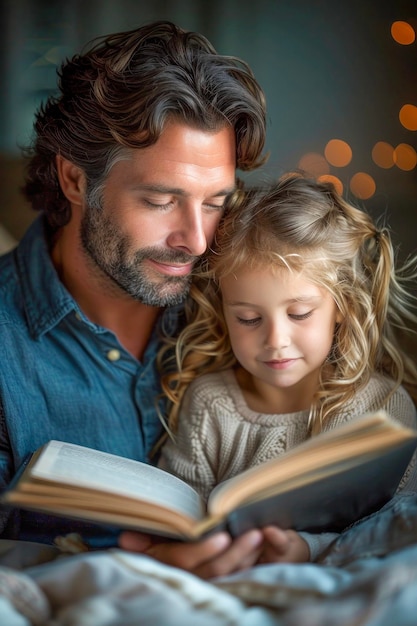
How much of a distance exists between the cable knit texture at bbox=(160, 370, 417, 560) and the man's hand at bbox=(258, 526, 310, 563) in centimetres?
30

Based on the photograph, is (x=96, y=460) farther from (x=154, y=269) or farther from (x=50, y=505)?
(x=154, y=269)

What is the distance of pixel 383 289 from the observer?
162 centimetres

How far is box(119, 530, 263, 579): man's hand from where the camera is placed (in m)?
1.12

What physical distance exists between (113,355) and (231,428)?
0.34 m

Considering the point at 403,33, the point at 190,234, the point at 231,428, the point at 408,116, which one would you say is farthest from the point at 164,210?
the point at 403,33

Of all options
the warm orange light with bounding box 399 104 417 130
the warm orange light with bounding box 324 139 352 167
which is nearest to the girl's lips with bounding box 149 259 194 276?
the warm orange light with bounding box 324 139 352 167

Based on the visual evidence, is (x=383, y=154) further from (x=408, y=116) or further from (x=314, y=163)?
(x=314, y=163)

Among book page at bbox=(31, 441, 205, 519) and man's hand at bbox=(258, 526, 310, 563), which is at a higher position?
book page at bbox=(31, 441, 205, 519)

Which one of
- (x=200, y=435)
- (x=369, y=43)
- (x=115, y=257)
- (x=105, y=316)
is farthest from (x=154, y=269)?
(x=369, y=43)

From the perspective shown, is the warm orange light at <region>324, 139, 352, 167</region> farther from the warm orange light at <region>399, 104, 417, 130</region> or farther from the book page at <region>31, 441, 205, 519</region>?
the book page at <region>31, 441, 205, 519</region>

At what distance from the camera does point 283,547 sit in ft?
3.91

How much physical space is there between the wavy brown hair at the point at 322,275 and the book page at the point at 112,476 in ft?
1.34

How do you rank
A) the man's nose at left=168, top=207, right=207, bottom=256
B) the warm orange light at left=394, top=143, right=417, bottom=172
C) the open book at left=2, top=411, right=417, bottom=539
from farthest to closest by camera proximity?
the warm orange light at left=394, top=143, right=417, bottom=172 < the man's nose at left=168, top=207, right=207, bottom=256 < the open book at left=2, top=411, right=417, bottom=539

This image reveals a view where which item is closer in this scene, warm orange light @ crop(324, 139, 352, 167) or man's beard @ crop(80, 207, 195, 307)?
man's beard @ crop(80, 207, 195, 307)
